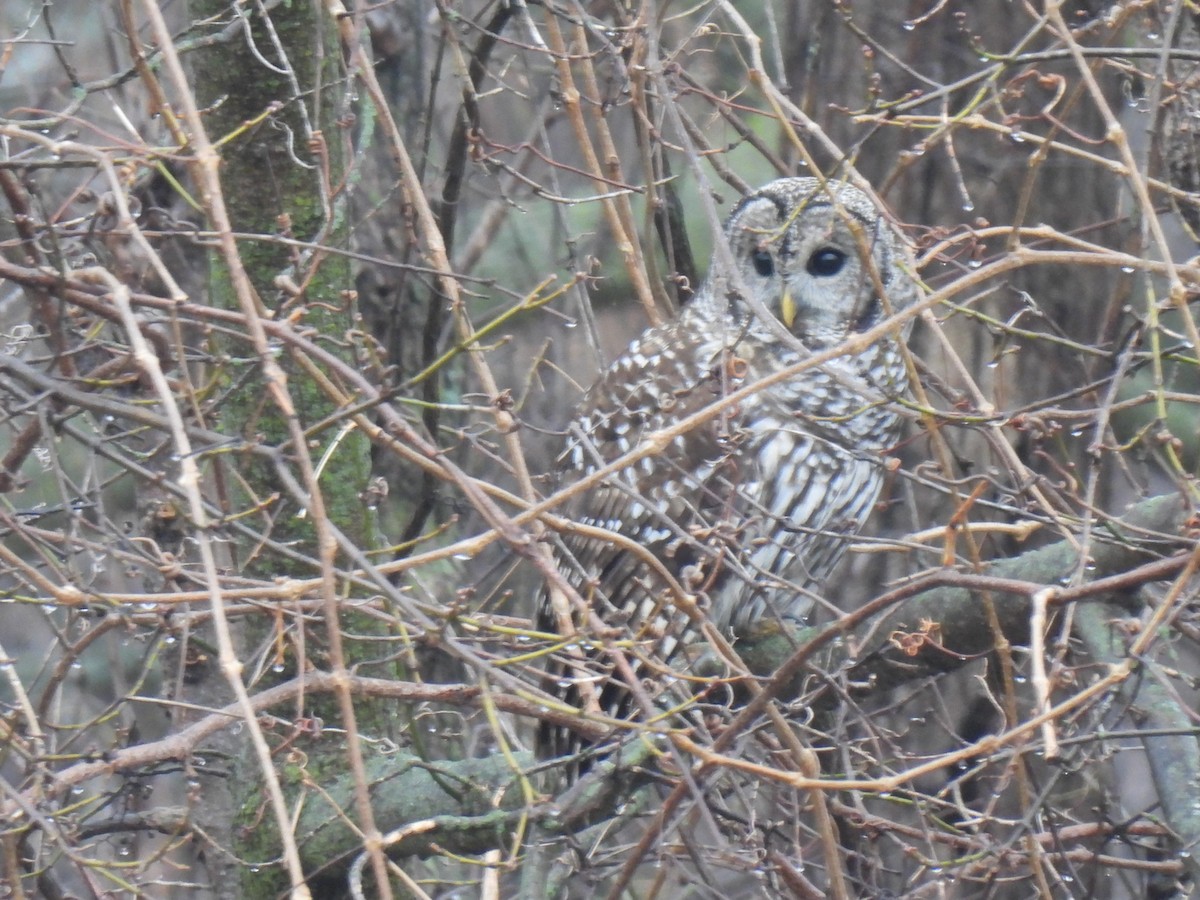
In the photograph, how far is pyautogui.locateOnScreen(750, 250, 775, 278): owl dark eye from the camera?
14.7 ft

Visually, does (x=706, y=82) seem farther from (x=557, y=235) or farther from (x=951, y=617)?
(x=951, y=617)

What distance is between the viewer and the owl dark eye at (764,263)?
176 inches

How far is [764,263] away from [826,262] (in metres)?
0.20

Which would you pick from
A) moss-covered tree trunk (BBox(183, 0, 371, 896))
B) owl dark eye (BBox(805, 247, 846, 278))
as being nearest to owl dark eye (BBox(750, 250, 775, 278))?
owl dark eye (BBox(805, 247, 846, 278))

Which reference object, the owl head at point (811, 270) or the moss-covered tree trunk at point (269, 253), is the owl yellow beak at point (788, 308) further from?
the moss-covered tree trunk at point (269, 253)

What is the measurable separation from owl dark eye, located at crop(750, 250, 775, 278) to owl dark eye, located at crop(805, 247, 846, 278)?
112 millimetres

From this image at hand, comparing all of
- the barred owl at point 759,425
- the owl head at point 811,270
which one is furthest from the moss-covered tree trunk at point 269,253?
the owl head at point 811,270

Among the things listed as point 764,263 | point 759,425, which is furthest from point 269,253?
point 764,263

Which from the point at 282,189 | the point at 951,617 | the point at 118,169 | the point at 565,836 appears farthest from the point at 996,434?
the point at 282,189

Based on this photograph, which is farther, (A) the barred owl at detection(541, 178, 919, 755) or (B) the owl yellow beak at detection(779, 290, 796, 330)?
(B) the owl yellow beak at detection(779, 290, 796, 330)

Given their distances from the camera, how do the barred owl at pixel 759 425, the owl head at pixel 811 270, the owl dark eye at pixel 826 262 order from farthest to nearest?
the owl dark eye at pixel 826 262, the owl head at pixel 811 270, the barred owl at pixel 759 425

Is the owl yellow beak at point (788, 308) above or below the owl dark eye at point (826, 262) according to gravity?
below

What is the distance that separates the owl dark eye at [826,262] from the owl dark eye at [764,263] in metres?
0.11

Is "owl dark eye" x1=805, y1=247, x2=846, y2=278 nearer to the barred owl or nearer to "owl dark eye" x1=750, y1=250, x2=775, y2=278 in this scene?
the barred owl
